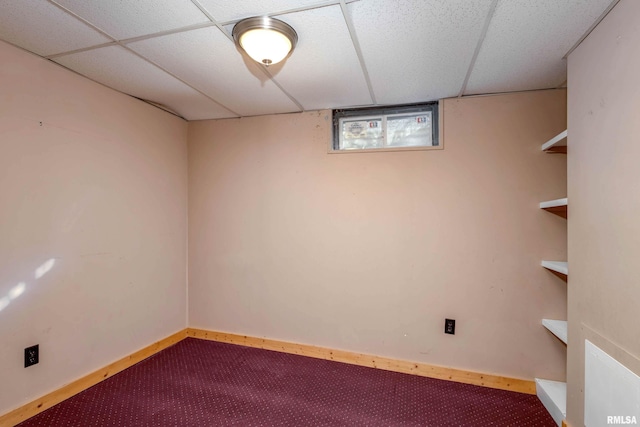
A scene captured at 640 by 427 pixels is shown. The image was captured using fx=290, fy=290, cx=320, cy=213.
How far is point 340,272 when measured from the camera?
105 inches

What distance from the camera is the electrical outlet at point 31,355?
1843 mm

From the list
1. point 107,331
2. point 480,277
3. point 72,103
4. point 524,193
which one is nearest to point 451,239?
point 480,277

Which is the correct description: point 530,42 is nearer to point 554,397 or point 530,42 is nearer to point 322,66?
point 322,66

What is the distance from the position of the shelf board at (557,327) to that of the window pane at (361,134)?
1.87 m

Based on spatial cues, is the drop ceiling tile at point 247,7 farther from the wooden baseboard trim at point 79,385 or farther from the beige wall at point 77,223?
the wooden baseboard trim at point 79,385

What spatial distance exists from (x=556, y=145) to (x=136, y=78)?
3062 millimetres

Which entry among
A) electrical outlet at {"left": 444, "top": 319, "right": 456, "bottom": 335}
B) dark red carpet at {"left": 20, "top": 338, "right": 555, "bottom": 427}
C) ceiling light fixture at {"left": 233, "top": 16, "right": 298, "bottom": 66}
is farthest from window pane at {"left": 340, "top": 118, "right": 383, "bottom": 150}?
dark red carpet at {"left": 20, "top": 338, "right": 555, "bottom": 427}

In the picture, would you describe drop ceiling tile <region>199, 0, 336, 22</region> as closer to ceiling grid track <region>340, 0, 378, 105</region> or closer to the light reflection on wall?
ceiling grid track <region>340, 0, 378, 105</region>

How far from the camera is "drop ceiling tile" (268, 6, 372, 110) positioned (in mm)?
1475

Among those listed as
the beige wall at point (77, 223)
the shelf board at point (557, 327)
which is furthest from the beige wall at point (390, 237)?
→ the beige wall at point (77, 223)

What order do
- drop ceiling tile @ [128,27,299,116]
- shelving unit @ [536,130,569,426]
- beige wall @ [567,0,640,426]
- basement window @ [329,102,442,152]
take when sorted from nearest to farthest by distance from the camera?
beige wall @ [567,0,640,426] < drop ceiling tile @ [128,27,299,116] < shelving unit @ [536,130,569,426] < basement window @ [329,102,442,152]

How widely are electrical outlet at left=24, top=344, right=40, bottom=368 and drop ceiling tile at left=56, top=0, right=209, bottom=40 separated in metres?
2.00

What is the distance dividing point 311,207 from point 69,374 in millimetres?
2206

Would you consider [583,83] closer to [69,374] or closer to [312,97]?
[312,97]
